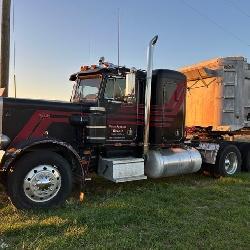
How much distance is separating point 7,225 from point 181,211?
284 centimetres

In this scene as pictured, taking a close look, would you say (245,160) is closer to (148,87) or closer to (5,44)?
(148,87)

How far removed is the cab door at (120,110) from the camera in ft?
26.7

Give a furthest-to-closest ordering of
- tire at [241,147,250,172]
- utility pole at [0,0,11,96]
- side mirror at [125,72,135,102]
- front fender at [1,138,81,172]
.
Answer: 1. tire at [241,147,250,172]
2. utility pole at [0,0,11,96]
3. side mirror at [125,72,135,102]
4. front fender at [1,138,81,172]

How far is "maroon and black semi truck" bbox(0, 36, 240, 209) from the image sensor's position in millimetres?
6730

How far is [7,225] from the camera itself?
5.65m

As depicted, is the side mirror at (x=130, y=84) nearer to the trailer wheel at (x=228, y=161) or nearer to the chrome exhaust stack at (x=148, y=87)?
the chrome exhaust stack at (x=148, y=87)

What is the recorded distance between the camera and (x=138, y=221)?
6027 mm

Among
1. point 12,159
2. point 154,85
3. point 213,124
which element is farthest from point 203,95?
point 12,159

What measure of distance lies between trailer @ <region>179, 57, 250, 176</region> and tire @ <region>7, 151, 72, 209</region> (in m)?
4.60

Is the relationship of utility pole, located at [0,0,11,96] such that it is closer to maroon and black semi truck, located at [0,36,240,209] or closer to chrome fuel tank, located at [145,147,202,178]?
maroon and black semi truck, located at [0,36,240,209]

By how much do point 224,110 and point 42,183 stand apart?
241 inches

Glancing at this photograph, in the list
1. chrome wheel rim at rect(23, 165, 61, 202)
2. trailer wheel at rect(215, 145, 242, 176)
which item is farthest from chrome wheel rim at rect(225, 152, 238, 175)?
chrome wheel rim at rect(23, 165, 61, 202)

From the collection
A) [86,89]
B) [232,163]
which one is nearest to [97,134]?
[86,89]

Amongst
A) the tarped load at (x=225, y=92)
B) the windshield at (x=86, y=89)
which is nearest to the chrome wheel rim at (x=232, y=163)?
the tarped load at (x=225, y=92)
